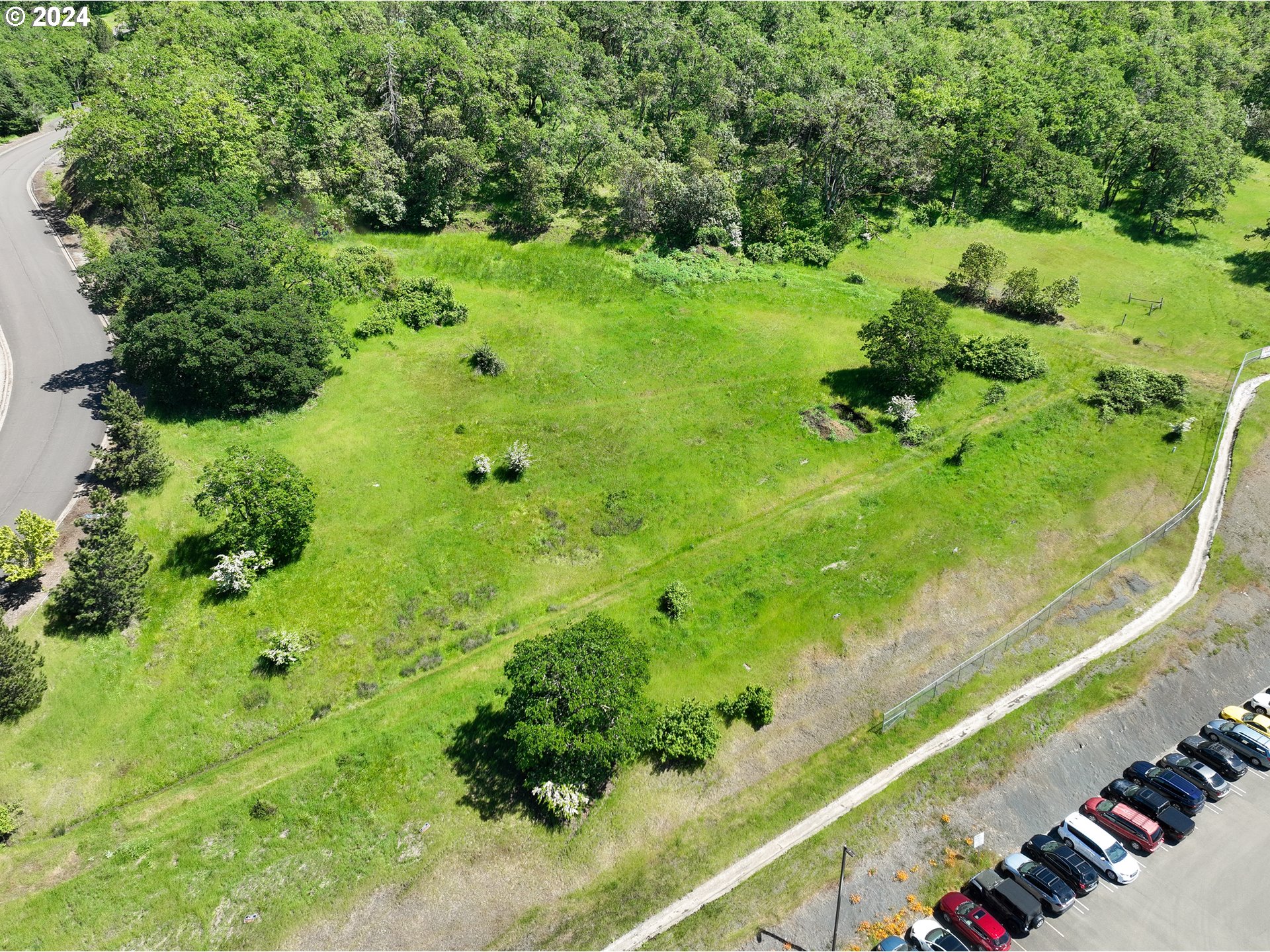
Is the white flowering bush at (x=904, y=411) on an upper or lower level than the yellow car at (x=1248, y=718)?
upper

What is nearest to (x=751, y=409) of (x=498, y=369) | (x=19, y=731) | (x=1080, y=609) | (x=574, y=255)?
(x=498, y=369)

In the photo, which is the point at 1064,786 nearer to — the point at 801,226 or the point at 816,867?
the point at 816,867

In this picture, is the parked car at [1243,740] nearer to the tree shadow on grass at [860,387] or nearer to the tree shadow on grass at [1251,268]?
the tree shadow on grass at [860,387]

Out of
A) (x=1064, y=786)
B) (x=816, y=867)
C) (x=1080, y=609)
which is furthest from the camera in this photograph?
(x=1080, y=609)

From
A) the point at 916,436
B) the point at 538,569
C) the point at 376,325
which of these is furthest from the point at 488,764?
the point at 376,325

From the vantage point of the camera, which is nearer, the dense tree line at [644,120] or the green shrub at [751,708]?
the green shrub at [751,708]

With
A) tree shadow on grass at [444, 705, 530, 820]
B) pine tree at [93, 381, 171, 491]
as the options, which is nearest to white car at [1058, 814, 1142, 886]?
tree shadow on grass at [444, 705, 530, 820]

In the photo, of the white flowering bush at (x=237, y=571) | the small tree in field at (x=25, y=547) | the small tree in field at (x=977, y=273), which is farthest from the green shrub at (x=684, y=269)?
the small tree in field at (x=25, y=547)
